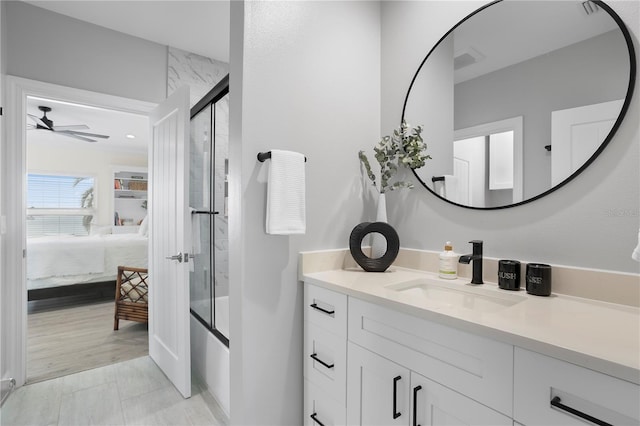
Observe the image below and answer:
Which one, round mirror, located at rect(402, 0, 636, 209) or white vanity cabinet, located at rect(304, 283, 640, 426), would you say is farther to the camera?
round mirror, located at rect(402, 0, 636, 209)

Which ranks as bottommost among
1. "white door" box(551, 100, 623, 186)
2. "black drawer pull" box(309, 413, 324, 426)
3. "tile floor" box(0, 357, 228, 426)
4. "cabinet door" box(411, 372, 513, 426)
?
"tile floor" box(0, 357, 228, 426)

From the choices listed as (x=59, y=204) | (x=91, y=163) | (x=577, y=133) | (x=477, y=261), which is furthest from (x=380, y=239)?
(x=59, y=204)

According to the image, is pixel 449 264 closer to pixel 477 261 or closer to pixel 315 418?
pixel 477 261

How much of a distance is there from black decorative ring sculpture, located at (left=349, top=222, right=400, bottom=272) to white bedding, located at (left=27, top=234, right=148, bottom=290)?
14.1 feet

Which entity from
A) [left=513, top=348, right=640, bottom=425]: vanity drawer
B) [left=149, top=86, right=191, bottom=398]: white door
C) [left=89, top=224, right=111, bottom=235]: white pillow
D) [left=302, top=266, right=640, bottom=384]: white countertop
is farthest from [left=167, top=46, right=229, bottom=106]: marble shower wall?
[left=89, top=224, right=111, bottom=235]: white pillow

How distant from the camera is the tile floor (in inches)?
73.0

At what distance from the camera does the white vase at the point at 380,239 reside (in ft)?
5.32

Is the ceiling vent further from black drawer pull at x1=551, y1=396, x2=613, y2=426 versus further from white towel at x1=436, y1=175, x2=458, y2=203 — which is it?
black drawer pull at x1=551, y1=396, x2=613, y2=426

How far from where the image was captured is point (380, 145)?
1.67 meters

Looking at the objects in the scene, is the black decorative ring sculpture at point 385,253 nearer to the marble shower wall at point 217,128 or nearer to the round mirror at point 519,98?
the round mirror at point 519,98

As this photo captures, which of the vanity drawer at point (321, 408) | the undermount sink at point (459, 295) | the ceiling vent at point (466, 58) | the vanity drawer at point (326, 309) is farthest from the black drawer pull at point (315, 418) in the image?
the ceiling vent at point (466, 58)

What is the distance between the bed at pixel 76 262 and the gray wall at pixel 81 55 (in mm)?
2798

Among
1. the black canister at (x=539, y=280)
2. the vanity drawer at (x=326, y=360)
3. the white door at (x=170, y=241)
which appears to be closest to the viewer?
the black canister at (x=539, y=280)

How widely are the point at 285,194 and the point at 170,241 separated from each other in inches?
50.9
